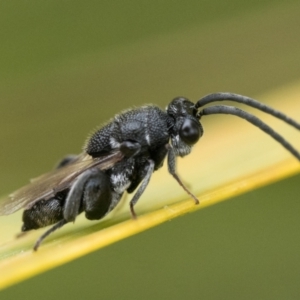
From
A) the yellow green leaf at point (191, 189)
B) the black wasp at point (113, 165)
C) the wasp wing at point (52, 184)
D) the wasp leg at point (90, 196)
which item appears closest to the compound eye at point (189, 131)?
the black wasp at point (113, 165)

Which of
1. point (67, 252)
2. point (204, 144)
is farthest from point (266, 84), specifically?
point (67, 252)

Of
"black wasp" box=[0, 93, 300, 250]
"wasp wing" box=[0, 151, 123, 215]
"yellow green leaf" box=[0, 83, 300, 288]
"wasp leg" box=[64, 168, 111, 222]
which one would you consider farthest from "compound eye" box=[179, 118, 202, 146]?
"wasp leg" box=[64, 168, 111, 222]

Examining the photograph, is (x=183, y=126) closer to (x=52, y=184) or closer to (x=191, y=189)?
(x=191, y=189)

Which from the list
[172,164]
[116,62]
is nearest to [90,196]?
[172,164]

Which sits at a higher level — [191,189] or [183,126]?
[183,126]

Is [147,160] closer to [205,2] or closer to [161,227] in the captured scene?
[161,227]

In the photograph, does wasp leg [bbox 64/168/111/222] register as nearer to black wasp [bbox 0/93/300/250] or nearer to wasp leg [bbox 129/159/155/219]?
black wasp [bbox 0/93/300/250]

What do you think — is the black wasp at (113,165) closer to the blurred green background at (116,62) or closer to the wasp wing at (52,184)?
the wasp wing at (52,184)
